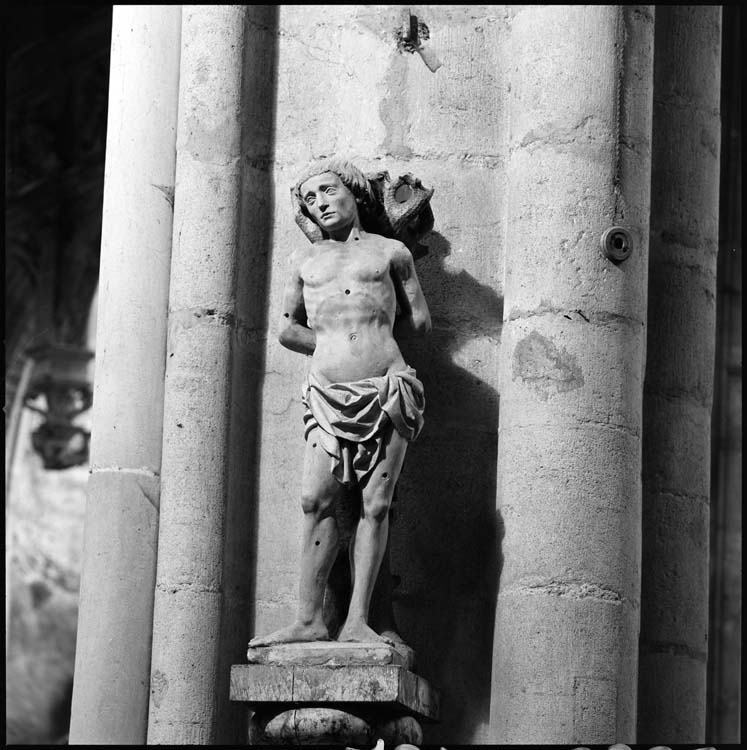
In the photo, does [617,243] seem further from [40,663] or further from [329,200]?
[40,663]

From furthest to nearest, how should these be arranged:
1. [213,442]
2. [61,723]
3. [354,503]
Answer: [61,723] → [213,442] → [354,503]

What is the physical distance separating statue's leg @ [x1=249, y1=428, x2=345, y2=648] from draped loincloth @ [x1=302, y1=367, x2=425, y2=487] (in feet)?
0.14

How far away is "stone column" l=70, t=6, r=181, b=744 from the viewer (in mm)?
6742

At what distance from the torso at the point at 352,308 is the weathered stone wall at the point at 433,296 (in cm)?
47

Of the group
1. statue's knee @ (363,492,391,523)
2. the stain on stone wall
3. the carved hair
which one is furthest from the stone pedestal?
the carved hair

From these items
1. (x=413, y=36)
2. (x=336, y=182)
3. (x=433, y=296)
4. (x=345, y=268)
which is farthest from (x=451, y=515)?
(x=413, y=36)

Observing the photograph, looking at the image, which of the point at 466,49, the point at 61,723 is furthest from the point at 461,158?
the point at 61,723

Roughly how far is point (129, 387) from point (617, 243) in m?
1.75

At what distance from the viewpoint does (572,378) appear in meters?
6.58

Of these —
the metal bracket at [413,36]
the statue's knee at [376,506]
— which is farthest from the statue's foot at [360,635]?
the metal bracket at [413,36]

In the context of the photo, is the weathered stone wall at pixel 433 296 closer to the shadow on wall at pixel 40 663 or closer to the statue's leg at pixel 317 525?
the statue's leg at pixel 317 525

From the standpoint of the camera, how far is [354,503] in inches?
251

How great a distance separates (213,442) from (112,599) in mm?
626

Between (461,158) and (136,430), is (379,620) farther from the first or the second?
(461,158)
